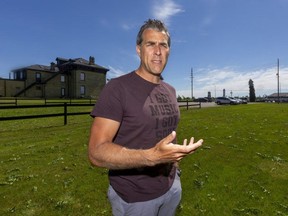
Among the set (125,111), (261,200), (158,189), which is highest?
(125,111)

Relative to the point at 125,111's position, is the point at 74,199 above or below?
below

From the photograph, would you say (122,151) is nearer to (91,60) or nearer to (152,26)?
(152,26)

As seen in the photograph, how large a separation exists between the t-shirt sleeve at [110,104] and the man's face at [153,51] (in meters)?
0.45

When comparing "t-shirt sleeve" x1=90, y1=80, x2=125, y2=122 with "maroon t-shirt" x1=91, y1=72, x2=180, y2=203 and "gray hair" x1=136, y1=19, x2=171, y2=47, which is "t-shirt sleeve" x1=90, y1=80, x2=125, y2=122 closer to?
"maroon t-shirt" x1=91, y1=72, x2=180, y2=203

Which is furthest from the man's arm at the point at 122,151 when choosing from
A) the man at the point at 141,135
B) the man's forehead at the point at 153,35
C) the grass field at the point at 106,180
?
the grass field at the point at 106,180

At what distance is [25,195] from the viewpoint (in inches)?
232

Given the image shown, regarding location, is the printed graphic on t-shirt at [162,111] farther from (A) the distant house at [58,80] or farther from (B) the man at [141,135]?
(A) the distant house at [58,80]

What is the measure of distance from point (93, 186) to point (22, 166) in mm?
2788

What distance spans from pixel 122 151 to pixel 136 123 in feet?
1.51

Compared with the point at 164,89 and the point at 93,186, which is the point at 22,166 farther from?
the point at 164,89

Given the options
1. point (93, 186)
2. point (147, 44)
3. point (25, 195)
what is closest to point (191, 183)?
point (93, 186)

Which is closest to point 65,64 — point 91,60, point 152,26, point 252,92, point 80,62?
point 80,62

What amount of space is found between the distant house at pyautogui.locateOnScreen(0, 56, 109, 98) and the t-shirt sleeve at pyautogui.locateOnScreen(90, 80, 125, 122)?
217ft

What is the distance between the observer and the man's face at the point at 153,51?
2.58m
